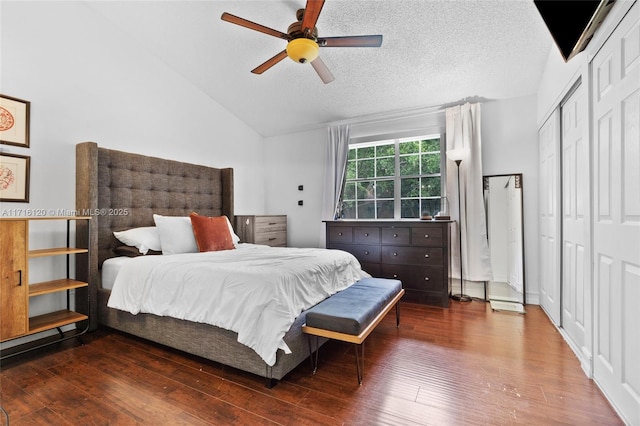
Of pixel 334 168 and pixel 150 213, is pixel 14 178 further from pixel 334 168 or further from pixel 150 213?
pixel 334 168

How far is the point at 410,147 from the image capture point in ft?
13.7

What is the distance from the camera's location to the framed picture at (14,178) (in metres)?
2.33

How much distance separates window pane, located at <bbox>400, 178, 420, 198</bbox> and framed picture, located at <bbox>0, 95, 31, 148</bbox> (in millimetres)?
4103

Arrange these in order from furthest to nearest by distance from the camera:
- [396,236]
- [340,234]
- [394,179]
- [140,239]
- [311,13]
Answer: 1. [394,179]
2. [340,234]
3. [396,236]
4. [140,239]
5. [311,13]

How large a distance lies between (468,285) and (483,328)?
1103mm

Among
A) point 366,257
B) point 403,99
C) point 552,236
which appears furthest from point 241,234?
point 552,236

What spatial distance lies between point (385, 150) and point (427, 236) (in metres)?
1.58

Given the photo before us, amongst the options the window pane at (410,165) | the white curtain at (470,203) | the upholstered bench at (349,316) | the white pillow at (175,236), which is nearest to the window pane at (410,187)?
the window pane at (410,165)

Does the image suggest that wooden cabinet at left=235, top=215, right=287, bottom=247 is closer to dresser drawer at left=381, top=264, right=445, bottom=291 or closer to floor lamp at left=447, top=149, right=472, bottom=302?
dresser drawer at left=381, top=264, right=445, bottom=291

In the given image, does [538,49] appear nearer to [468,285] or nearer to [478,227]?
[478,227]

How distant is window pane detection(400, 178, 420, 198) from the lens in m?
4.12

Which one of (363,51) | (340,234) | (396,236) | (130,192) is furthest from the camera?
(340,234)

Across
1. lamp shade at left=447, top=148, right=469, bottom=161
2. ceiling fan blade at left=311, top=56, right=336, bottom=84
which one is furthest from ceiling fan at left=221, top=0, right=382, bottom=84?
lamp shade at left=447, top=148, right=469, bottom=161

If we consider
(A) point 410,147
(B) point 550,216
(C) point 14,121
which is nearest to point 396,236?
(A) point 410,147
